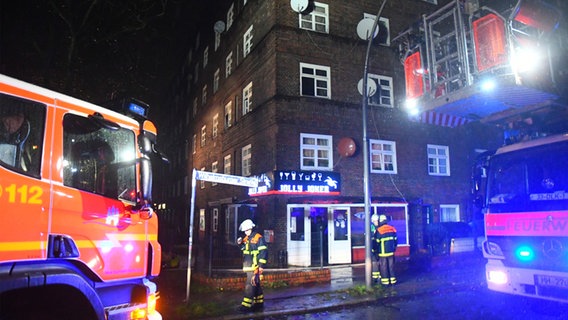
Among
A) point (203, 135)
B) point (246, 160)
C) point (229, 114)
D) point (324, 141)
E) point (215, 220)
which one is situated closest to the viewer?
point (324, 141)

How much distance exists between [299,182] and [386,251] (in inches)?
202

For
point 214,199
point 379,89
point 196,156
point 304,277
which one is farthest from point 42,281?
point 196,156

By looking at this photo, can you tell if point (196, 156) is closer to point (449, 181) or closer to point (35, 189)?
point (449, 181)

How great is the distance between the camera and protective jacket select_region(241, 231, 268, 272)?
7.48 meters

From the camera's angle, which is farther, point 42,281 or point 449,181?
point 449,181

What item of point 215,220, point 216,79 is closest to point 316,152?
point 215,220

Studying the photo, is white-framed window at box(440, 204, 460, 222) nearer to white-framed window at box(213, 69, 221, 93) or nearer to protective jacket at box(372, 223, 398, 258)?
protective jacket at box(372, 223, 398, 258)

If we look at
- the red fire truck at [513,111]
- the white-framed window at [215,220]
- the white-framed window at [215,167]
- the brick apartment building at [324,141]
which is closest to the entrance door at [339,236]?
the brick apartment building at [324,141]

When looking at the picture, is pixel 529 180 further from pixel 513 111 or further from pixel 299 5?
pixel 299 5

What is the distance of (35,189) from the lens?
2.92 meters

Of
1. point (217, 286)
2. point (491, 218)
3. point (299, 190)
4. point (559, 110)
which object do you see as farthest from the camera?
point (299, 190)

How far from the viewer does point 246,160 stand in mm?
17719

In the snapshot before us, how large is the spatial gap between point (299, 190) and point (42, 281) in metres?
11.6

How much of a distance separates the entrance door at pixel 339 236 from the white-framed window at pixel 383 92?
5261mm
